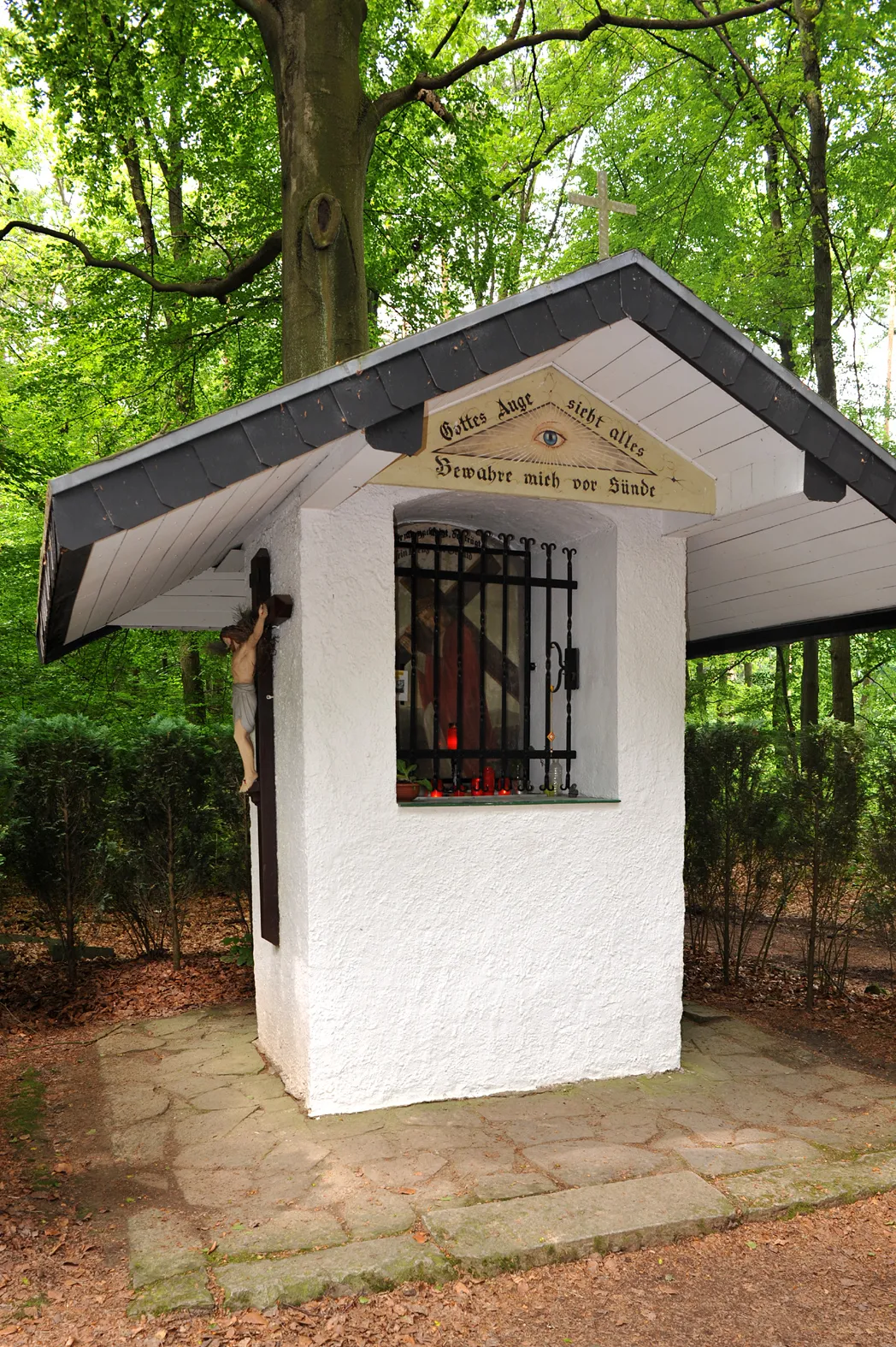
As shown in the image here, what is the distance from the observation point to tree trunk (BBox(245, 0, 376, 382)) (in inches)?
274

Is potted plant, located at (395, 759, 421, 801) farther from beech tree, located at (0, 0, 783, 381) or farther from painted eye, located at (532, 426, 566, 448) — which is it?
beech tree, located at (0, 0, 783, 381)

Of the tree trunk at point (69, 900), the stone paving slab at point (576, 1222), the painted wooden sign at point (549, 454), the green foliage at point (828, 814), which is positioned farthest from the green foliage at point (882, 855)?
the tree trunk at point (69, 900)

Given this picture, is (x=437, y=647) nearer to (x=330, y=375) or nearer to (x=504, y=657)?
(x=504, y=657)

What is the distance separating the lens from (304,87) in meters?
7.00

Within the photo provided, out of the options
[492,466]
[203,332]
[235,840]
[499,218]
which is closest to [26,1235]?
[492,466]

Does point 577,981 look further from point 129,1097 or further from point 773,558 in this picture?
point 773,558

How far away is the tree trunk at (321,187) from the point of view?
22.9 feet

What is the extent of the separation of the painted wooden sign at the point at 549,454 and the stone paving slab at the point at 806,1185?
10.4ft

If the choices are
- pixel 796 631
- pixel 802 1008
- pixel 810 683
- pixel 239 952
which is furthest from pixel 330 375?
pixel 810 683

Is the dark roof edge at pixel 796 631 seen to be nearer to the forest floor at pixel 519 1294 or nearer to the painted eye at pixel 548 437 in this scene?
the painted eye at pixel 548 437

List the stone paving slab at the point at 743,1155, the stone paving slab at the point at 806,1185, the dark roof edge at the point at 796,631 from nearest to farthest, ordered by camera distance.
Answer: the stone paving slab at the point at 806,1185, the stone paving slab at the point at 743,1155, the dark roof edge at the point at 796,631

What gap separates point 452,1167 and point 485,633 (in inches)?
115

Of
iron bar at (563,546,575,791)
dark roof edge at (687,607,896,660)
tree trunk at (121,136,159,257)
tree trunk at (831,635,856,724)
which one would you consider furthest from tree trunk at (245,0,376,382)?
tree trunk at (831,635,856,724)

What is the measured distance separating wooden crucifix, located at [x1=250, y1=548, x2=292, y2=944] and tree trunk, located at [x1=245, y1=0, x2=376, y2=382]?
8.64 feet
